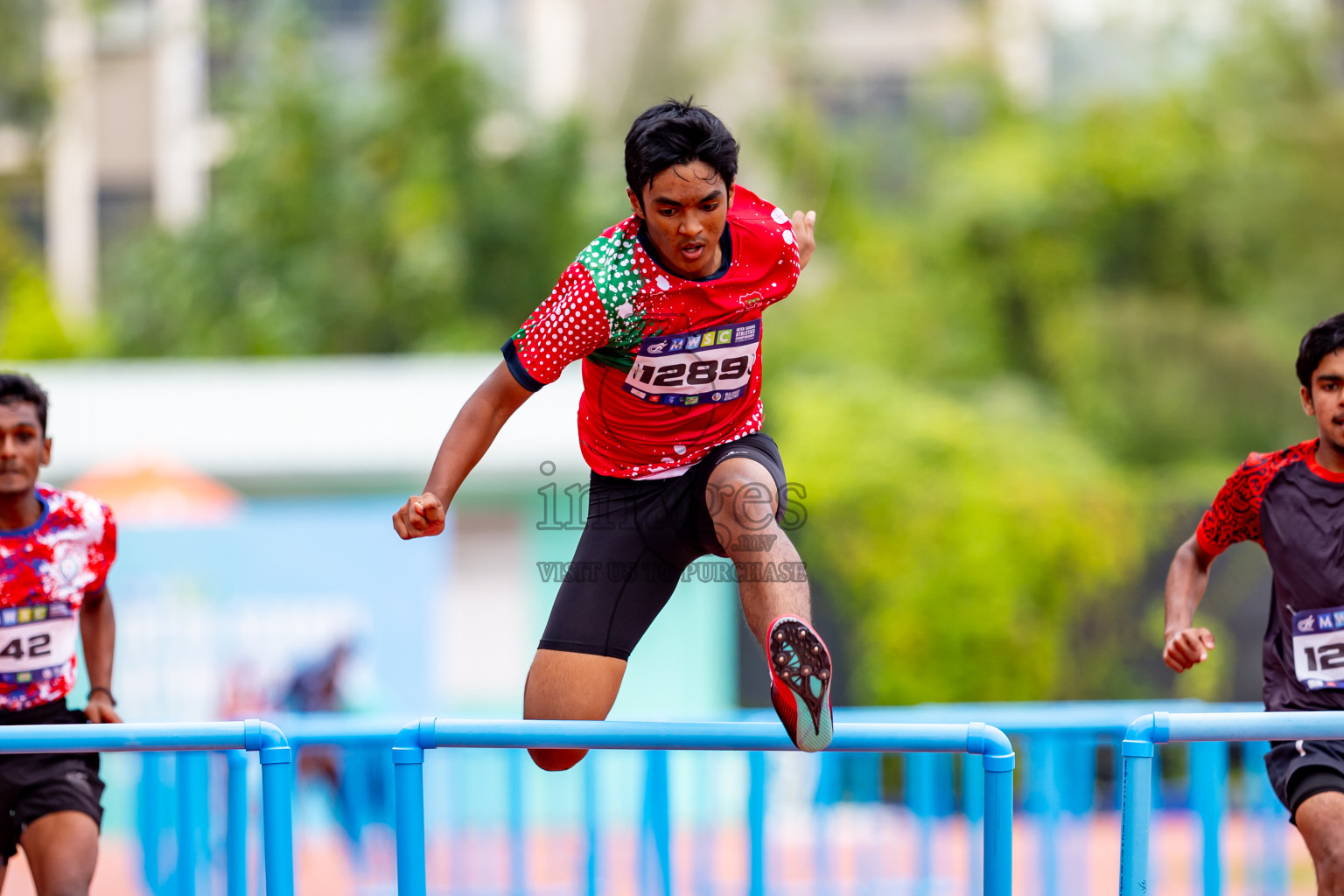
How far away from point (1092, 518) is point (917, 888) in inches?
176

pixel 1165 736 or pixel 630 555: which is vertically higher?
pixel 630 555

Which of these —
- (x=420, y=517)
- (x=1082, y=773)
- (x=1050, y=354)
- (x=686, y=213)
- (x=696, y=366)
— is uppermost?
(x=1050, y=354)

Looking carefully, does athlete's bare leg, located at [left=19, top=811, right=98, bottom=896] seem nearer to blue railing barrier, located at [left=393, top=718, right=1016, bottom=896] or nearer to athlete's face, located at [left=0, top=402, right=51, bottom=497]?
athlete's face, located at [left=0, top=402, right=51, bottom=497]

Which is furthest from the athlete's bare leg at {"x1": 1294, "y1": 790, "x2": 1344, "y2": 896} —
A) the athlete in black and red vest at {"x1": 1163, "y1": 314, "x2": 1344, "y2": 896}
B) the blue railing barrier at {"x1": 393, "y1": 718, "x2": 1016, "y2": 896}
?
the blue railing barrier at {"x1": 393, "y1": 718, "x2": 1016, "y2": 896}

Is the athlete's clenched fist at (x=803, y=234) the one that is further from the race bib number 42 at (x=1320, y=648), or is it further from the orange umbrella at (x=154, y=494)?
the orange umbrella at (x=154, y=494)

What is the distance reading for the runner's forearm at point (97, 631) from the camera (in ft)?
12.3

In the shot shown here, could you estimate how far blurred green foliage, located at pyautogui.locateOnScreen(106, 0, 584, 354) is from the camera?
16.5 meters

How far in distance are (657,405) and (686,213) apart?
1.58 ft

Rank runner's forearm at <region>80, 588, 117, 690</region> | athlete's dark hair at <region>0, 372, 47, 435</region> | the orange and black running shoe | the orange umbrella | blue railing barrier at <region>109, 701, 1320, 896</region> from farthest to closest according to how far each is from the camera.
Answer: the orange umbrella, blue railing barrier at <region>109, 701, 1320, 896</region>, runner's forearm at <region>80, 588, 117, 690</region>, athlete's dark hair at <region>0, 372, 47, 435</region>, the orange and black running shoe

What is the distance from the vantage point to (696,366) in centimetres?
329

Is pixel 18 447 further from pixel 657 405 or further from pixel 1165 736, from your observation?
pixel 1165 736

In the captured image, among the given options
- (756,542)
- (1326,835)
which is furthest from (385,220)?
(1326,835)

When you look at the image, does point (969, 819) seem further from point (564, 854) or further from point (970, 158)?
point (970, 158)

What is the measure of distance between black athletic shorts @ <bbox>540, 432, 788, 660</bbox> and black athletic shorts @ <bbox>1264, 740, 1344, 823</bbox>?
146cm
